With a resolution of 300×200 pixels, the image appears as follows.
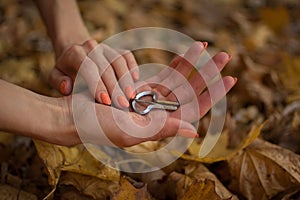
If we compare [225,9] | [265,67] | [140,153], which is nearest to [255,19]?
[225,9]

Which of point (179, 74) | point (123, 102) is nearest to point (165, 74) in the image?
point (179, 74)

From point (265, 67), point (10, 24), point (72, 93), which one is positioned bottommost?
point (10, 24)

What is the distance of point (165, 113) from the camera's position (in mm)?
1434

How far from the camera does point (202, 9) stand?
3.04 meters

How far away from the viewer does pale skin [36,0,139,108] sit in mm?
1427

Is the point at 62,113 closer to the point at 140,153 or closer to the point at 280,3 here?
the point at 140,153

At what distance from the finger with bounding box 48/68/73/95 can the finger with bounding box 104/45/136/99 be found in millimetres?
155

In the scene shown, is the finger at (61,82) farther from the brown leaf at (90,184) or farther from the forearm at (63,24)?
the brown leaf at (90,184)

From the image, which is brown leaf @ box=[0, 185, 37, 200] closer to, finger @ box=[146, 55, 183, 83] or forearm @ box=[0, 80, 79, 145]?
forearm @ box=[0, 80, 79, 145]

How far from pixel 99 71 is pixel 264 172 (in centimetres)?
62

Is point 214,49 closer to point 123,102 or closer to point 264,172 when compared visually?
point 264,172

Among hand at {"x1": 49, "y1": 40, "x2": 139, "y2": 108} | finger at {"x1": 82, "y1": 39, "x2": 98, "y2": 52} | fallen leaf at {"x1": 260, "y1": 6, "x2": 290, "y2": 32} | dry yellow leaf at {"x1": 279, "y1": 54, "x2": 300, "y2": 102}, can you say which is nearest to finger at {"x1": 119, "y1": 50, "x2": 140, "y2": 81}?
hand at {"x1": 49, "y1": 40, "x2": 139, "y2": 108}

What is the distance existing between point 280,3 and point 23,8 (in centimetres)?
165

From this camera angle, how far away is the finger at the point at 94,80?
4.49 feet
